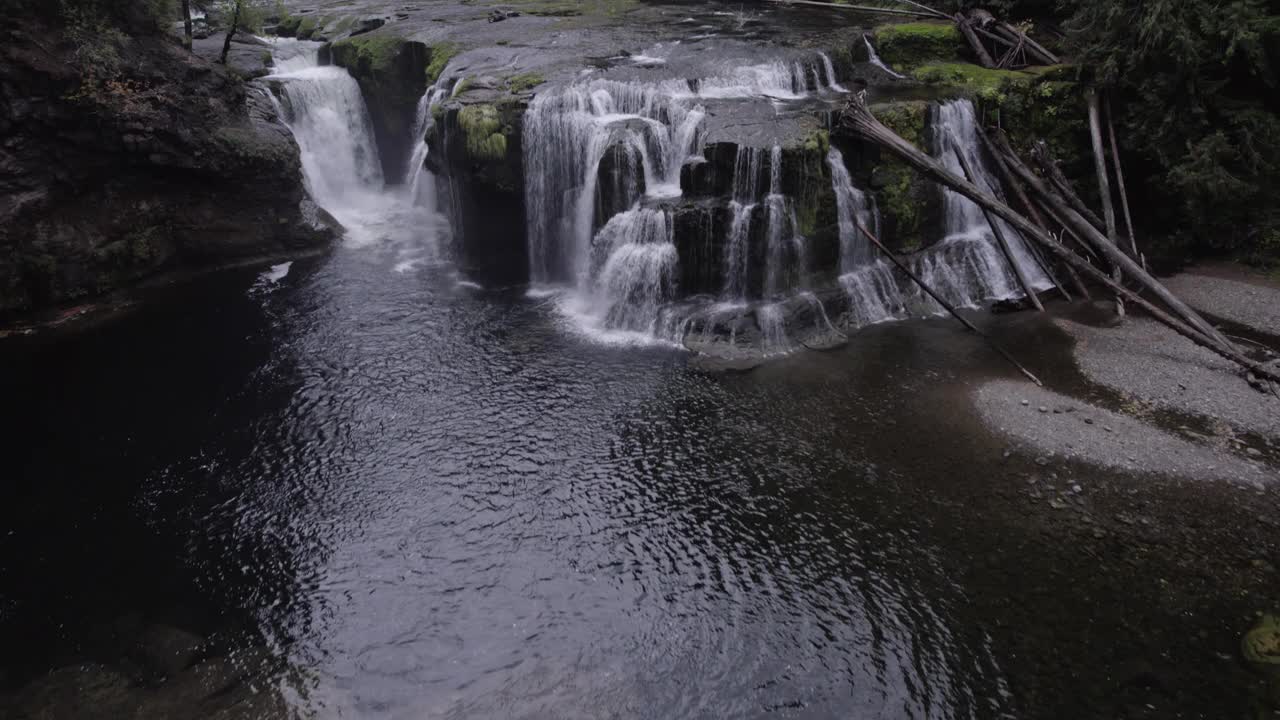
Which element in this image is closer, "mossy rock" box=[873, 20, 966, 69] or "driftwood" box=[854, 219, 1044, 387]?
"driftwood" box=[854, 219, 1044, 387]

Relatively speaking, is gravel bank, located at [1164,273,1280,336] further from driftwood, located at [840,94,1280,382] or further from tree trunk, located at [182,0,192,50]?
tree trunk, located at [182,0,192,50]

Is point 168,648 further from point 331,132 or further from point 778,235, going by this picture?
point 331,132

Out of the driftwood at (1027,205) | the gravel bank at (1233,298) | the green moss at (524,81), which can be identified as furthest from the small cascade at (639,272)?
the gravel bank at (1233,298)

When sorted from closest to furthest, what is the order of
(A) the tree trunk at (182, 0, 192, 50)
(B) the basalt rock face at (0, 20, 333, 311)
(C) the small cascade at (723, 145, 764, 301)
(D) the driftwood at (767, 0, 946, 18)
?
(C) the small cascade at (723, 145, 764, 301) < (B) the basalt rock face at (0, 20, 333, 311) < (A) the tree trunk at (182, 0, 192, 50) < (D) the driftwood at (767, 0, 946, 18)

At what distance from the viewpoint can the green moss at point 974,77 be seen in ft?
79.2

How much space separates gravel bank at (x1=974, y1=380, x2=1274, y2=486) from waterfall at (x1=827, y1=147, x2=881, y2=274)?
639 centimetres

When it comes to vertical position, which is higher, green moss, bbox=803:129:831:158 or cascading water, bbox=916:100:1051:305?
green moss, bbox=803:129:831:158

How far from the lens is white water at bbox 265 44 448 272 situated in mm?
30219

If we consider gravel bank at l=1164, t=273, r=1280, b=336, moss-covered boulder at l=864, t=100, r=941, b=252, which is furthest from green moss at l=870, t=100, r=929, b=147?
gravel bank at l=1164, t=273, r=1280, b=336

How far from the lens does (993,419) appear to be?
16.6 m

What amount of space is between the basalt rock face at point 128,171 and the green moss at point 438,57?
667 centimetres

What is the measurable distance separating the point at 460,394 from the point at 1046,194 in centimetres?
1965

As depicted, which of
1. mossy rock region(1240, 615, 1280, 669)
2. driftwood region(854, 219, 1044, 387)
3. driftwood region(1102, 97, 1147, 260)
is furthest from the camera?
driftwood region(1102, 97, 1147, 260)

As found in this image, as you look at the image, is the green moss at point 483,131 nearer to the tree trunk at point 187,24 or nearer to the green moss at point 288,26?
the tree trunk at point 187,24
